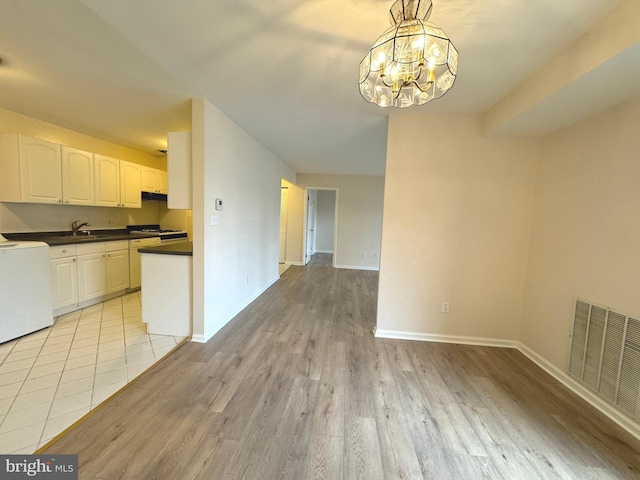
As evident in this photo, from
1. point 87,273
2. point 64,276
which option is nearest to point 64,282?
point 64,276

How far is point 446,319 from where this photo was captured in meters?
2.70

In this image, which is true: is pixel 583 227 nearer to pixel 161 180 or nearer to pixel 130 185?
pixel 130 185

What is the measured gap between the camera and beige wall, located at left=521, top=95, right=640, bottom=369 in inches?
65.3

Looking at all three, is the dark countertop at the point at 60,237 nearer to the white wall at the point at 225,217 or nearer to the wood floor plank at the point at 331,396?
the white wall at the point at 225,217

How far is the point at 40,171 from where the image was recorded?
2902 millimetres

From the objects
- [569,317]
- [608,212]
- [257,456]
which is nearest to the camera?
[257,456]

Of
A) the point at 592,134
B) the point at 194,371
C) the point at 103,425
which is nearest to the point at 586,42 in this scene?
the point at 592,134

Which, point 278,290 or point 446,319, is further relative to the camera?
point 278,290

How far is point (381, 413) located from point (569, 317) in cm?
183

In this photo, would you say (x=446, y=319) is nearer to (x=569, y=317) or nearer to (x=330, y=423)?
(x=569, y=317)

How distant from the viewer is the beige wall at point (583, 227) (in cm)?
166

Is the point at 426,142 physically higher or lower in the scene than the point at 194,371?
higher

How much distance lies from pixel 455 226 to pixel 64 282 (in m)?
4.64

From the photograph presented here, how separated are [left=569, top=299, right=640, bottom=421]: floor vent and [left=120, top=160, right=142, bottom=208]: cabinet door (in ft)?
19.0
